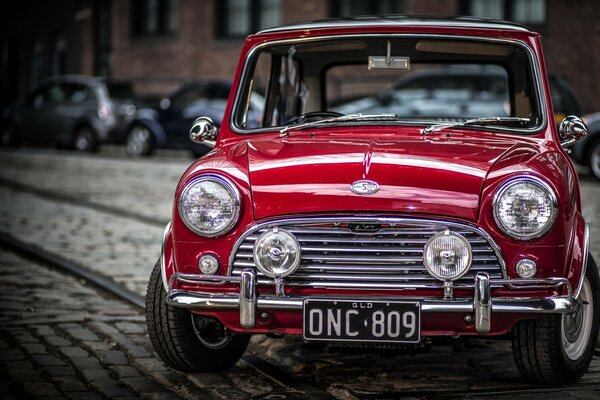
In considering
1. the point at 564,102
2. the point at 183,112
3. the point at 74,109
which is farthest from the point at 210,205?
the point at 74,109

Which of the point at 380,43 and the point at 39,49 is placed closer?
the point at 380,43

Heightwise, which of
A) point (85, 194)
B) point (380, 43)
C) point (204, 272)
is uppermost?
point (380, 43)

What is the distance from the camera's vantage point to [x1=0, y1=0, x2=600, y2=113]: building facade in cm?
2322

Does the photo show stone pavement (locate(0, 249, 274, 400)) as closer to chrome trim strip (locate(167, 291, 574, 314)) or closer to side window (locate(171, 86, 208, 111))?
chrome trim strip (locate(167, 291, 574, 314))

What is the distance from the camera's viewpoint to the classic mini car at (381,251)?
4.54 metres

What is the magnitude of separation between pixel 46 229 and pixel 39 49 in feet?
98.2

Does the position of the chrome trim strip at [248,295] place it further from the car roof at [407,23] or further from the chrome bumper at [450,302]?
the car roof at [407,23]

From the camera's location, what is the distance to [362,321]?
14.9 feet

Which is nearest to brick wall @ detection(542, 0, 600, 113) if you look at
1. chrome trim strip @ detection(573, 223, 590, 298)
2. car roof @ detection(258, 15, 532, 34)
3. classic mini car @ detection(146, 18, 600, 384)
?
car roof @ detection(258, 15, 532, 34)

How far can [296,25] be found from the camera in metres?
6.03

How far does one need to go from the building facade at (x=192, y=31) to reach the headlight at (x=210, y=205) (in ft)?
63.5

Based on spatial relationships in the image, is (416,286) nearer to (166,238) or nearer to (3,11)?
(166,238)

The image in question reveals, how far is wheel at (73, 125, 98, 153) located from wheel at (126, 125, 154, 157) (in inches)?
67.7

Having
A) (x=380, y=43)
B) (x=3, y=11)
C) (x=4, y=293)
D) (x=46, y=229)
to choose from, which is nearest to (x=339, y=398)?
(x=380, y=43)
